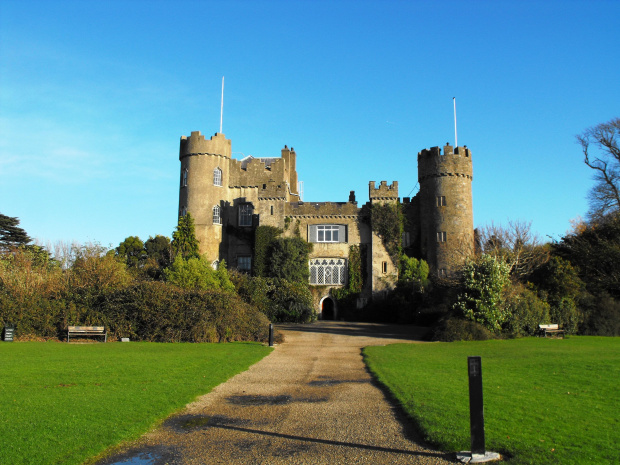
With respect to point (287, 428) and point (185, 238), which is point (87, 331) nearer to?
point (287, 428)

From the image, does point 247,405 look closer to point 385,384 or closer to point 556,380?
point 385,384

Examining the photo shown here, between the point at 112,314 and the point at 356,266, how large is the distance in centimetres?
2311

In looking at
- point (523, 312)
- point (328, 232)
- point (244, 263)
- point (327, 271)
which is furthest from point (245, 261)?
point (523, 312)

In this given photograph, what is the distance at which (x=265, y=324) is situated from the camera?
73.7ft

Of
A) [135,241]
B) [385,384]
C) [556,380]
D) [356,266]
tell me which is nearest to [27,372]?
[385,384]

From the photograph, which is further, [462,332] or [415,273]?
[415,273]

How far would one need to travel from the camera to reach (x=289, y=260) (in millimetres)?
39656

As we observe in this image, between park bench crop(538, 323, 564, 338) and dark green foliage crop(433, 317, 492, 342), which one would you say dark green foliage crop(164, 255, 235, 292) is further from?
park bench crop(538, 323, 564, 338)

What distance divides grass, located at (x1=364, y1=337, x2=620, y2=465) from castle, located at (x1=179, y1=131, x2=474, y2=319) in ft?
76.6

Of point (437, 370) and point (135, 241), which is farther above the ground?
point (135, 241)

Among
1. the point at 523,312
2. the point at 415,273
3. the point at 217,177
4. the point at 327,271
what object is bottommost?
the point at 523,312

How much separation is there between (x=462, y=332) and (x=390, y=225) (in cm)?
1962

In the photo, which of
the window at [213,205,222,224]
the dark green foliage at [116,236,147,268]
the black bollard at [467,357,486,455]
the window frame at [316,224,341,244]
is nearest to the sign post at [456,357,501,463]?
the black bollard at [467,357,486,455]

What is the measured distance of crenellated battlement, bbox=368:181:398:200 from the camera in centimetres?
4138
